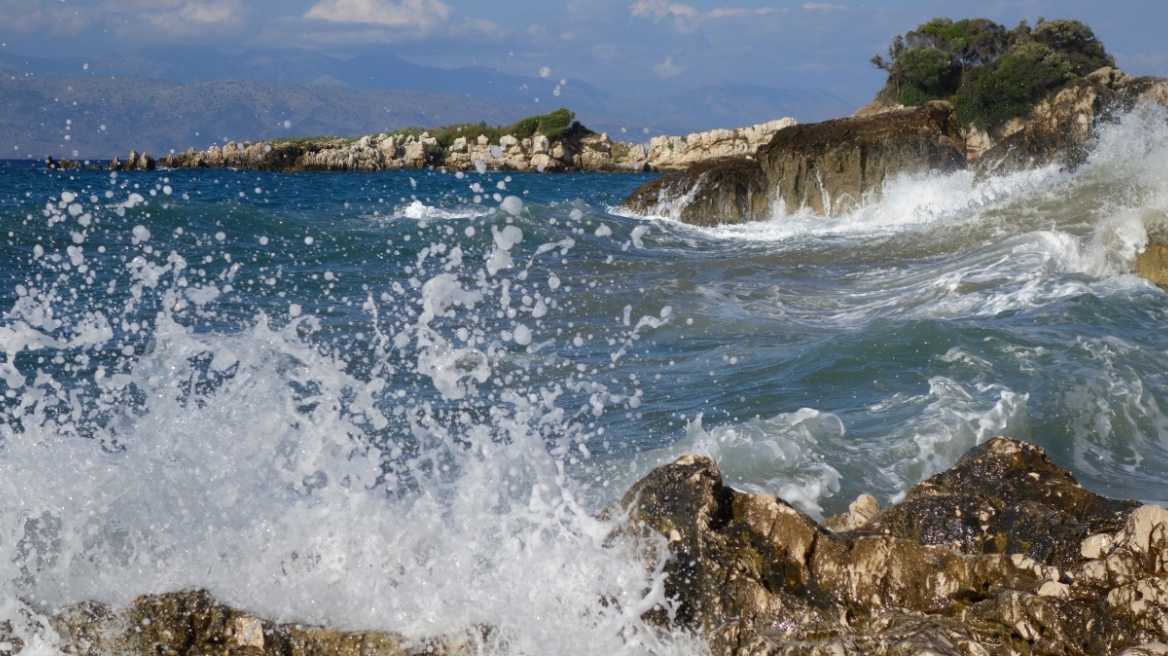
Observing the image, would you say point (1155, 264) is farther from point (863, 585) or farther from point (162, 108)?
point (162, 108)

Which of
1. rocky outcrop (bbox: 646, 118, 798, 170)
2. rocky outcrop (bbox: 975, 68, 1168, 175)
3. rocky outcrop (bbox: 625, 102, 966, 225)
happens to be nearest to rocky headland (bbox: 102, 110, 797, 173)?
rocky outcrop (bbox: 646, 118, 798, 170)

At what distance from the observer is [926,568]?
3234 mm

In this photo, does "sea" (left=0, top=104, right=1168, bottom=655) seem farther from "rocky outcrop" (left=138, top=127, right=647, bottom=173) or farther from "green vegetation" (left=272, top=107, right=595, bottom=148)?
"green vegetation" (left=272, top=107, right=595, bottom=148)

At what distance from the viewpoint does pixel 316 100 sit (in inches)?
1650

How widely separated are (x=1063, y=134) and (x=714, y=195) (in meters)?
6.01

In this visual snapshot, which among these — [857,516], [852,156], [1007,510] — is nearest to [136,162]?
[852,156]

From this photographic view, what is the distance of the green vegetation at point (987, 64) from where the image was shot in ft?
137

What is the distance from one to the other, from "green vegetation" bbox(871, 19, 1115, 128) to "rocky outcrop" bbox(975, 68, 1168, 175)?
20370mm

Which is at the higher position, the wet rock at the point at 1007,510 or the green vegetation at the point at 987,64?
the green vegetation at the point at 987,64

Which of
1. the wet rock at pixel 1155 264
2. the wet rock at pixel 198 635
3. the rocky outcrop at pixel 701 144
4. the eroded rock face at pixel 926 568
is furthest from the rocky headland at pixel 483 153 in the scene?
the wet rock at pixel 198 635

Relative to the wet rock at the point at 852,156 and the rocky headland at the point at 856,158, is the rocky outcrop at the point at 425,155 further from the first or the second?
the wet rock at the point at 852,156

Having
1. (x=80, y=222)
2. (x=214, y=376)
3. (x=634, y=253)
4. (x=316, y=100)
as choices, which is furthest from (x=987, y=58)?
(x=214, y=376)

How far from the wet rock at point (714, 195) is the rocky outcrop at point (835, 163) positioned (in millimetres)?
18

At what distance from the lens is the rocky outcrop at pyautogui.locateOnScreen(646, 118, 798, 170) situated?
159 feet
